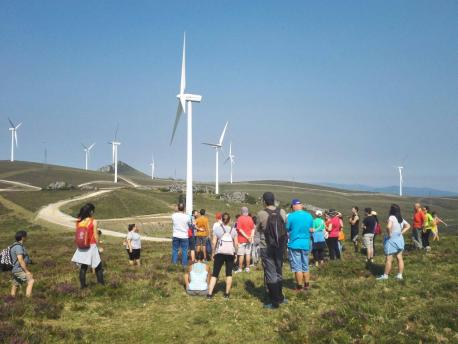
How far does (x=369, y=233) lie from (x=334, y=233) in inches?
68.8

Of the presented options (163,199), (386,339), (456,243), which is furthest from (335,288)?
(163,199)

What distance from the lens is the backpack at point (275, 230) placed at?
11.4 metres

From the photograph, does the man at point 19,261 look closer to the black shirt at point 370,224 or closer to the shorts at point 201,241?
the shorts at point 201,241

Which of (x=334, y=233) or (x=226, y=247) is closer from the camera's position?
(x=226, y=247)

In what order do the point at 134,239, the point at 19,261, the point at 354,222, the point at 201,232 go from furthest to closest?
the point at 354,222, the point at 134,239, the point at 201,232, the point at 19,261

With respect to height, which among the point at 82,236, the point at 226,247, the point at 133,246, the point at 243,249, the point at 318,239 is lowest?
the point at 133,246

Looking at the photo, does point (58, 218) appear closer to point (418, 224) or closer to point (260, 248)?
point (418, 224)

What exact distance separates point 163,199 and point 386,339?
79.8 metres

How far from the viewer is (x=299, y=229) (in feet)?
41.1

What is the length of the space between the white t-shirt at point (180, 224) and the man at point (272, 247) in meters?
5.93

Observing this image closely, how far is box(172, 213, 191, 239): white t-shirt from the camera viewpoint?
665 inches

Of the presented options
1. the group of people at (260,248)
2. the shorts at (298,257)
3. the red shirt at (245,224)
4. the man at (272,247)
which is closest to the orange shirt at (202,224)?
the group of people at (260,248)

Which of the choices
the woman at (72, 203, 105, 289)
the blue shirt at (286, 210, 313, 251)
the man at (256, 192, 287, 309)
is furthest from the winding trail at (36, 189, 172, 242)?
the man at (256, 192, 287, 309)

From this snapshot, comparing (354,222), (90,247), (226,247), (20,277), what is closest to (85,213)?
(90,247)
